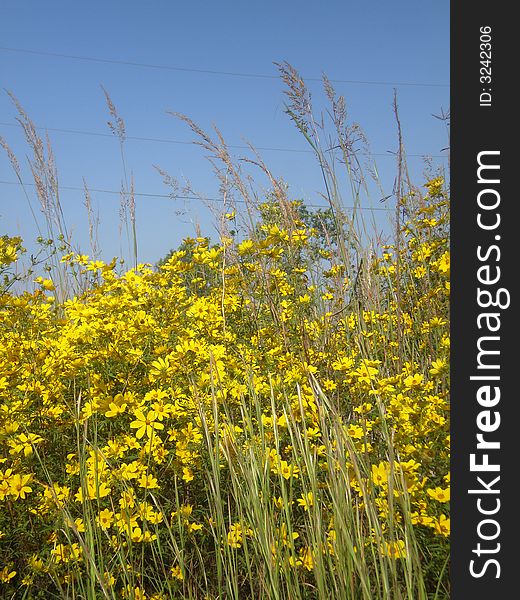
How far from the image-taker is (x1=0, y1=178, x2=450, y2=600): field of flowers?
1248 millimetres

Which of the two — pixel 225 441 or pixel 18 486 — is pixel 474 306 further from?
pixel 18 486

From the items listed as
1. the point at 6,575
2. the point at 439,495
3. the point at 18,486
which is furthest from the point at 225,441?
the point at 6,575

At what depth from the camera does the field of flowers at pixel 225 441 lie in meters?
1.25

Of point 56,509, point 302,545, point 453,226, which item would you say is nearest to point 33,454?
point 56,509

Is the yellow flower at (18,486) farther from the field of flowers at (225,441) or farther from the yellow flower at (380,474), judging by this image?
the yellow flower at (380,474)

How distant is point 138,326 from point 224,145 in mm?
1032

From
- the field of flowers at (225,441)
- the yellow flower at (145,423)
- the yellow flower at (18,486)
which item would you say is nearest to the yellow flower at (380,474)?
the field of flowers at (225,441)

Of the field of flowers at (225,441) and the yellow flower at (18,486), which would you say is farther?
the yellow flower at (18,486)

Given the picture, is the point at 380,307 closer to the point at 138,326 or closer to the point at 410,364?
the point at 410,364

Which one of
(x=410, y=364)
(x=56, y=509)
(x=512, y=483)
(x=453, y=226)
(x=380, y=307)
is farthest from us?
(x=380, y=307)

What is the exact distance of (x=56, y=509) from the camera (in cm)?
152

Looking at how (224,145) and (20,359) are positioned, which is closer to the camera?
(20,359)

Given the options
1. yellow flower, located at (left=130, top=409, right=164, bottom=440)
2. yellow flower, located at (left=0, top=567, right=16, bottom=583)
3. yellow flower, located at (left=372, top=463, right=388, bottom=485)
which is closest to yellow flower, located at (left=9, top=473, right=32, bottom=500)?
yellow flower, located at (left=0, top=567, right=16, bottom=583)

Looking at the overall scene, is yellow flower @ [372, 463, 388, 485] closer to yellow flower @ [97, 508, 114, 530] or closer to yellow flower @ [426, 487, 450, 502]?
yellow flower @ [426, 487, 450, 502]
